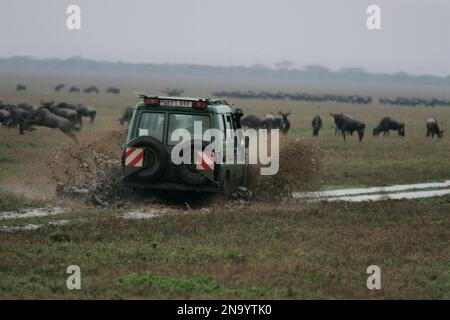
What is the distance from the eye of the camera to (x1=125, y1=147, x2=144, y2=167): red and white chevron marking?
1838 centimetres

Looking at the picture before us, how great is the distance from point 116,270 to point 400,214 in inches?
332

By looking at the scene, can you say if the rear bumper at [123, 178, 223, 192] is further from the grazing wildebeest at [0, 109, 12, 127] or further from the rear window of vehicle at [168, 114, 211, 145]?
the grazing wildebeest at [0, 109, 12, 127]

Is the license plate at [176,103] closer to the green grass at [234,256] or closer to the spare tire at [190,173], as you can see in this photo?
the spare tire at [190,173]

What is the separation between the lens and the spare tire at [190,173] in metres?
18.3

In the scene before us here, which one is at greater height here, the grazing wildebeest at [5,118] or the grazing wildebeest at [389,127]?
the grazing wildebeest at [5,118]

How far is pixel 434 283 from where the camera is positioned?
12.3 metres

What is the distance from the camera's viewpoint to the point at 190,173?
1838cm

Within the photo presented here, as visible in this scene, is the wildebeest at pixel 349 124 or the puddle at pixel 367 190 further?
the wildebeest at pixel 349 124

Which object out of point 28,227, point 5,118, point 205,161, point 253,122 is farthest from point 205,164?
point 253,122

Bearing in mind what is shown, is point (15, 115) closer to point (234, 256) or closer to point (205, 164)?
point (205, 164)

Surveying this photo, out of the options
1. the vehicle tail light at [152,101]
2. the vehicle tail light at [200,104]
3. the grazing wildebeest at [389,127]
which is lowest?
the grazing wildebeest at [389,127]

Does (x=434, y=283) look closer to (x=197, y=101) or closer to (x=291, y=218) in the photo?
(x=291, y=218)

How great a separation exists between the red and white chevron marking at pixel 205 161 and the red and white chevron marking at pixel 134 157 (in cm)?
107

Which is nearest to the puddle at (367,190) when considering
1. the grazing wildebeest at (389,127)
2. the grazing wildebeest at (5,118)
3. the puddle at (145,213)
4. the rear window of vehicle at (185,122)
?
the rear window of vehicle at (185,122)
